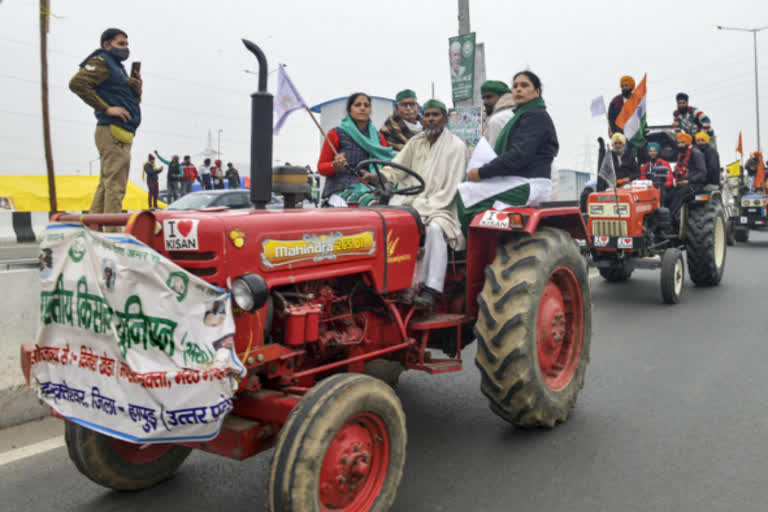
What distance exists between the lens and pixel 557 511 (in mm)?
2879

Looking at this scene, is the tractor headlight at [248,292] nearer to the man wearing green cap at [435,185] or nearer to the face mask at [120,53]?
the man wearing green cap at [435,185]

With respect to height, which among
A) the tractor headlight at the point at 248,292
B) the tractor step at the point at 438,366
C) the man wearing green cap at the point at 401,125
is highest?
the man wearing green cap at the point at 401,125

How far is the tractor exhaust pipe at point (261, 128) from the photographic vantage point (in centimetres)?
279

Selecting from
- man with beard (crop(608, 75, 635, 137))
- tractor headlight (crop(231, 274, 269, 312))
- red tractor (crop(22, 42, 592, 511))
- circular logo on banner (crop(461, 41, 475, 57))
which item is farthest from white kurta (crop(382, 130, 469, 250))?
man with beard (crop(608, 75, 635, 137))

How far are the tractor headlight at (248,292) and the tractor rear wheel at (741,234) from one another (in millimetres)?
Answer: 16826

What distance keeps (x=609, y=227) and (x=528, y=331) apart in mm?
5501

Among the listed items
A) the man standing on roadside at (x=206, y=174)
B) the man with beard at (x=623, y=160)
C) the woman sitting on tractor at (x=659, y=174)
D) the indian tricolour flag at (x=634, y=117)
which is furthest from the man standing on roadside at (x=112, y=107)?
the man standing on roadside at (x=206, y=174)

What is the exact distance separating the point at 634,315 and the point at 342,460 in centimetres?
586

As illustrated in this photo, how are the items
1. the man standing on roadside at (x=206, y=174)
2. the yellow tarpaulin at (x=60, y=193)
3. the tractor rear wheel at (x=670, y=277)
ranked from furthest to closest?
the man standing on roadside at (x=206, y=174) < the yellow tarpaulin at (x=60, y=193) < the tractor rear wheel at (x=670, y=277)

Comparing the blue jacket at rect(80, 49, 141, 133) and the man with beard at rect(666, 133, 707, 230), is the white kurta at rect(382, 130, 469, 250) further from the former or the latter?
the man with beard at rect(666, 133, 707, 230)

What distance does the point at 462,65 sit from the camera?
33.9ft

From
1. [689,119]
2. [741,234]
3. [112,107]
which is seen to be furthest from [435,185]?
[741,234]

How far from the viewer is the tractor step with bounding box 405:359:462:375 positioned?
145 inches

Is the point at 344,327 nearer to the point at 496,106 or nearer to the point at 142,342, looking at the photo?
the point at 142,342
